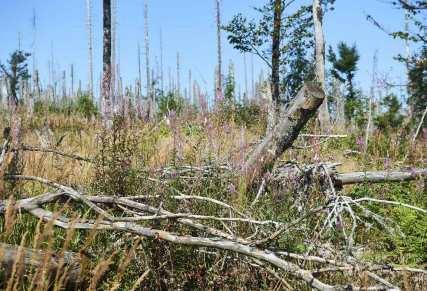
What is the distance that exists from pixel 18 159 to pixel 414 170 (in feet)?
11.7

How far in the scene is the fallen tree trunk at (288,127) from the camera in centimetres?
419

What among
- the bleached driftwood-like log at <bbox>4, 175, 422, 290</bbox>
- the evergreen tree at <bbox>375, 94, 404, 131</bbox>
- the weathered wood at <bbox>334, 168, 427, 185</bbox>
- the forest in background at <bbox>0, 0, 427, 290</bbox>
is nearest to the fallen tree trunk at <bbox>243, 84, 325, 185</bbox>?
the forest in background at <bbox>0, 0, 427, 290</bbox>

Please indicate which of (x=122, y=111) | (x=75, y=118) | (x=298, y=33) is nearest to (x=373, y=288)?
(x=122, y=111)


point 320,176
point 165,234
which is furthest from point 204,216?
point 320,176

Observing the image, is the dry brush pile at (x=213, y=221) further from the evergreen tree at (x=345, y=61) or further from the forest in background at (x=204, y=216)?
the evergreen tree at (x=345, y=61)

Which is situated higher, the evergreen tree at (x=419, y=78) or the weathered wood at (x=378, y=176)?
the evergreen tree at (x=419, y=78)

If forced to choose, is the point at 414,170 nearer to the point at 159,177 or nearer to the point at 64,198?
the point at 159,177

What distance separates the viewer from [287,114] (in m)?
4.30

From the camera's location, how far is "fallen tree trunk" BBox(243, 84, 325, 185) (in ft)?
13.8

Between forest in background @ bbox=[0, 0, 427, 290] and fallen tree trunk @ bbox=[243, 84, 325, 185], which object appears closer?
forest in background @ bbox=[0, 0, 427, 290]

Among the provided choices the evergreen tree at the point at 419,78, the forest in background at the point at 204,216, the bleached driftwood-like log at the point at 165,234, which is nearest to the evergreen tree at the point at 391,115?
the evergreen tree at the point at 419,78

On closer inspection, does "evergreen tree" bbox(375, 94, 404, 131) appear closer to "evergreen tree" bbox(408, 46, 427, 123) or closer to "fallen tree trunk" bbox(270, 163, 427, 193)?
"evergreen tree" bbox(408, 46, 427, 123)

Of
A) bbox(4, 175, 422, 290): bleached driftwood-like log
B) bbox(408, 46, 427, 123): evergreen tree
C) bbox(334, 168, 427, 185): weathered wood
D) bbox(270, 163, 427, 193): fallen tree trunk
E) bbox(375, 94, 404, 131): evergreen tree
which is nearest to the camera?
bbox(4, 175, 422, 290): bleached driftwood-like log

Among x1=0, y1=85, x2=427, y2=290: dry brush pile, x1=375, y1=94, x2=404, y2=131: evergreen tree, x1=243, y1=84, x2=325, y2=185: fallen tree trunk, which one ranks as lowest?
x1=0, y1=85, x2=427, y2=290: dry brush pile
